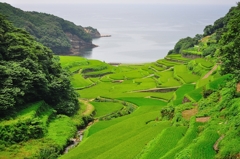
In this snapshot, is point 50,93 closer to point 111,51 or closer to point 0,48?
point 0,48

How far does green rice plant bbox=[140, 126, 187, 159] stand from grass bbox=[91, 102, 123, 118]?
1579cm

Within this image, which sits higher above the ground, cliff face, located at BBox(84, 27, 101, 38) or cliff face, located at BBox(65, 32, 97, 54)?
cliff face, located at BBox(84, 27, 101, 38)

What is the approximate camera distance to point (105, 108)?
34781mm

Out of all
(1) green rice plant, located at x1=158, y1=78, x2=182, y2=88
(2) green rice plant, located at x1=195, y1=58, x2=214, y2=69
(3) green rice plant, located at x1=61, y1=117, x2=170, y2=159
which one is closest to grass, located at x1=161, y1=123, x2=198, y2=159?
(3) green rice plant, located at x1=61, y1=117, x2=170, y2=159

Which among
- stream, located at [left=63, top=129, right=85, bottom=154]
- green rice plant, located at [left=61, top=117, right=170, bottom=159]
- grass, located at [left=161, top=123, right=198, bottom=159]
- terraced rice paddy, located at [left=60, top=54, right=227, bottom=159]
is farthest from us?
stream, located at [left=63, top=129, right=85, bottom=154]

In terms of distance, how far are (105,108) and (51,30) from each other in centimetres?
8845

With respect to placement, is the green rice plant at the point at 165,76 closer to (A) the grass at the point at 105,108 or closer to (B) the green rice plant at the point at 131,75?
(B) the green rice plant at the point at 131,75

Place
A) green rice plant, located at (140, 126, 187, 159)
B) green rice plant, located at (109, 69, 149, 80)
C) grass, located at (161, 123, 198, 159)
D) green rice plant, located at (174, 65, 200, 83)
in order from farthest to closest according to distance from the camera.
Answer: green rice plant, located at (109, 69, 149, 80) → green rice plant, located at (174, 65, 200, 83) → green rice plant, located at (140, 126, 187, 159) → grass, located at (161, 123, 198, 159)

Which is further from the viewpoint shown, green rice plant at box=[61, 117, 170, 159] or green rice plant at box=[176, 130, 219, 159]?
green rice plant at box=[61, 117, 170, 159]

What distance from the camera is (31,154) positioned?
1959 cm

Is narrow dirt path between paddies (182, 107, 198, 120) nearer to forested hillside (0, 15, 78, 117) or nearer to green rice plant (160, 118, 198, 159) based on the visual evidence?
green rice plant (160, 118, 198, 159)

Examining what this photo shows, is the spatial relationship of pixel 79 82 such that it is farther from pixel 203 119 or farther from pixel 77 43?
pixel 77 43

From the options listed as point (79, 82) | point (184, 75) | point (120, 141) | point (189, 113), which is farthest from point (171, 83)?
point (120, 141)

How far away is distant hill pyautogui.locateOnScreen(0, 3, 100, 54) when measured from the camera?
106 meters
